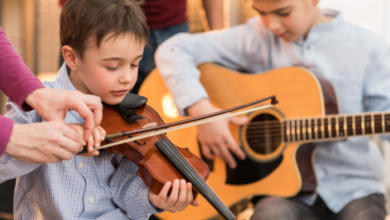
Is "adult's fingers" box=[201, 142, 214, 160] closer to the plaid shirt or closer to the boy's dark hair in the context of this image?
the plaid shirt

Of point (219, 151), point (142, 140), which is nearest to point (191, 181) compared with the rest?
point (142, 140)

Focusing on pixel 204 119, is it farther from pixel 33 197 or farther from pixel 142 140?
pixel 33 197

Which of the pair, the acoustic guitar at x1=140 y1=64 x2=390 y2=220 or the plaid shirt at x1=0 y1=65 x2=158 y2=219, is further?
the acoustic guitar at x1=140 y1=64 x2=390 y2=220

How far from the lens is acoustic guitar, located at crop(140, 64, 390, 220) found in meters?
1.06

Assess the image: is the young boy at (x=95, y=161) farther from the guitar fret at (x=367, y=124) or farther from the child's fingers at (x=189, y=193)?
the guitar fret at (x=367, y=124)

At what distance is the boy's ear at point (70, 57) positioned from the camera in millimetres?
676

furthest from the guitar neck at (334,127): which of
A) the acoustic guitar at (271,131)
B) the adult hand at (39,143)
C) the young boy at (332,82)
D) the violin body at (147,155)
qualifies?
the adult hand at (39,143)

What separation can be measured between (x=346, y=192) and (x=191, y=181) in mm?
658

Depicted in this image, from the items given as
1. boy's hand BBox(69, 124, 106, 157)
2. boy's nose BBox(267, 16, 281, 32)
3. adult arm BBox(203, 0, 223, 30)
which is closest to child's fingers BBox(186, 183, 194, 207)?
boy's hand BBox(69, 124, 106, 157)

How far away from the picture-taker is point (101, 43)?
64cm

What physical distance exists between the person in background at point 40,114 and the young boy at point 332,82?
21.8 inches

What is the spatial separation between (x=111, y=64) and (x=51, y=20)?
1858 millimetres

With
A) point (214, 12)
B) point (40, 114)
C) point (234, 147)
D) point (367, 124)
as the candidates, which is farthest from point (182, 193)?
point (214, 12)

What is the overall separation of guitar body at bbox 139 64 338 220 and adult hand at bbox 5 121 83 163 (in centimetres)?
59
